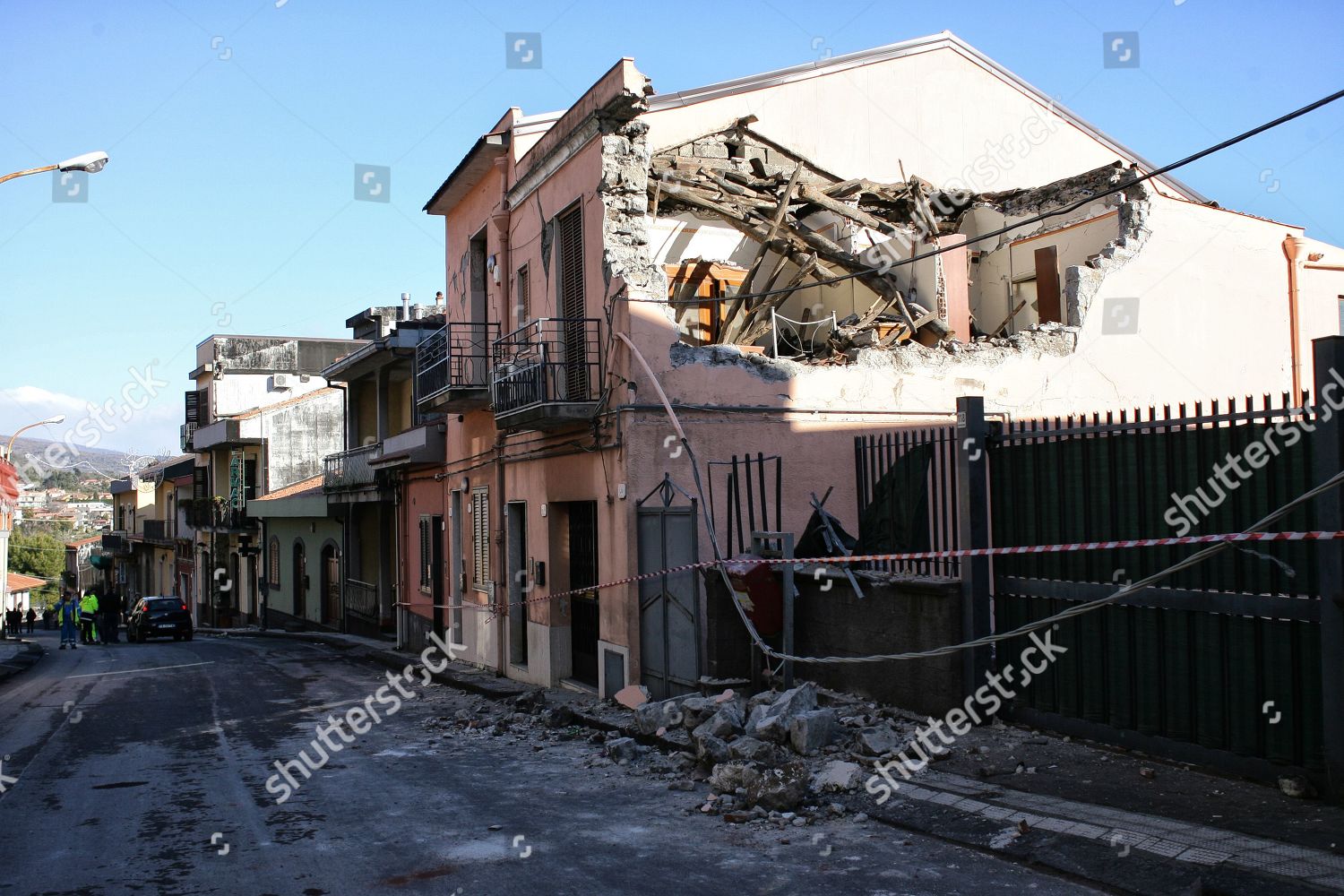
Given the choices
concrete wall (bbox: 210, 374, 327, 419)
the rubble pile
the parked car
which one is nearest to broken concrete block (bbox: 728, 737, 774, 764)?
the rubble pile

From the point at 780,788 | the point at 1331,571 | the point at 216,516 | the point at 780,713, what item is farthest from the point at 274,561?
the point at 1331,571

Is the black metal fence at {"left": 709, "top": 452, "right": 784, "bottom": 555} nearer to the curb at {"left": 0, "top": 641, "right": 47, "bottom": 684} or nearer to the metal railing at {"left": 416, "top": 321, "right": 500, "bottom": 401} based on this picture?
the metal railing at {"left": 416, "top": 321, "right": 500, "bottom": 401}

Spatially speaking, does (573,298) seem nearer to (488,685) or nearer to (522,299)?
(522,299)

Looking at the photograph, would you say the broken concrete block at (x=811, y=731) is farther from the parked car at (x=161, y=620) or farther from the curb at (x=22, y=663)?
the parked car at (x=161, y=620)

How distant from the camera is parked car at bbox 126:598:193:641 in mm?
31172

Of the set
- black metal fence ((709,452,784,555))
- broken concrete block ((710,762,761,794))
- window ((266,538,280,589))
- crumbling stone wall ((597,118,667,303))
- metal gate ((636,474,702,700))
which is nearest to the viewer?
broken concrete block ((710,762,761,794))

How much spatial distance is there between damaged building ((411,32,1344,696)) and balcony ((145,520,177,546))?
41.0 metres

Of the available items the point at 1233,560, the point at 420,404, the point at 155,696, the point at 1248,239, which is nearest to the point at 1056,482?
the point at 1233,560

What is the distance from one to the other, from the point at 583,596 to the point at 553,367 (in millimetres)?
3073

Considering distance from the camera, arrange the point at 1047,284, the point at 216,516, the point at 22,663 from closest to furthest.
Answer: the point at 1047,284 < the point at 22,663 < the point at 216,516

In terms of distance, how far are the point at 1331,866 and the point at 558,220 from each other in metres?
11.8

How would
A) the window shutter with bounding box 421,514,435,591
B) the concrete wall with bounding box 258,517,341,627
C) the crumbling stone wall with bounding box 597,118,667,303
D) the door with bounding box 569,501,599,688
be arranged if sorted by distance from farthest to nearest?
the concrete wall with bounding box 258,517,341,627, the window shutter with bounding box 421,514,435,591, the door with bounding box 569,501,599,688, the crumbling stone wall with bounding box 597,118,667,303

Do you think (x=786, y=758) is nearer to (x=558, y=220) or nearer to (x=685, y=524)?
(x=685, y=524)

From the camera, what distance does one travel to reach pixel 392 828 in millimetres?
7234
